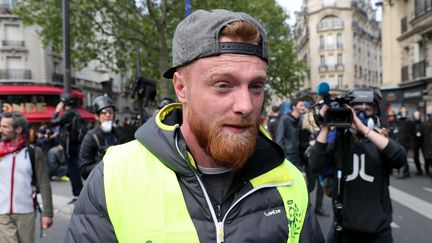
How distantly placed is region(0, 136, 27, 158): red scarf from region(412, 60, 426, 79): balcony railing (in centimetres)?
2211

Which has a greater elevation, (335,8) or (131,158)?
(335,8)

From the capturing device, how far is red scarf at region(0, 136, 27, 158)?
3.54 meters

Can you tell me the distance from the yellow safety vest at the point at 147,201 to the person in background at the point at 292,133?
5.21 m

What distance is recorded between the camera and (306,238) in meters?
1.49

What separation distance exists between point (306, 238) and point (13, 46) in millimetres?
30215

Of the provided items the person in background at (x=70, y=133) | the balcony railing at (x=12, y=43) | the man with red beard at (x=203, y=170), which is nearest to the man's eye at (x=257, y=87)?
the man with red beard at (x=203, y=170)

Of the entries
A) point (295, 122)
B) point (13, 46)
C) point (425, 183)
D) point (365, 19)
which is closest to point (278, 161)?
point (295, 122)

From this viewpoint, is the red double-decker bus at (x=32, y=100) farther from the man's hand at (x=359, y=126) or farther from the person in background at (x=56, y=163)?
the man's hand at (x=359, y=126)

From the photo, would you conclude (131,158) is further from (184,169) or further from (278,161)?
(278,161)

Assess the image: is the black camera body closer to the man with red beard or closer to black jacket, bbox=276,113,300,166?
the man with red beard

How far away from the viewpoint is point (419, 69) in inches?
869

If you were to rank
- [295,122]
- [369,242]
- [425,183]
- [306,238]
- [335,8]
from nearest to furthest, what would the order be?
[306,238] < [369,242] < [295,122] < [425,183] < [335,8]

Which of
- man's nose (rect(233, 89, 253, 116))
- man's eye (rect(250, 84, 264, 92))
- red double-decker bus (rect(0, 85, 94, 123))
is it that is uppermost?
red double-decker bus (rect(0, 85, 94, 123))

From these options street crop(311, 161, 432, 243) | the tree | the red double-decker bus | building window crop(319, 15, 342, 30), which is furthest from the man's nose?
building window crop(319, 15, 342, 30)
